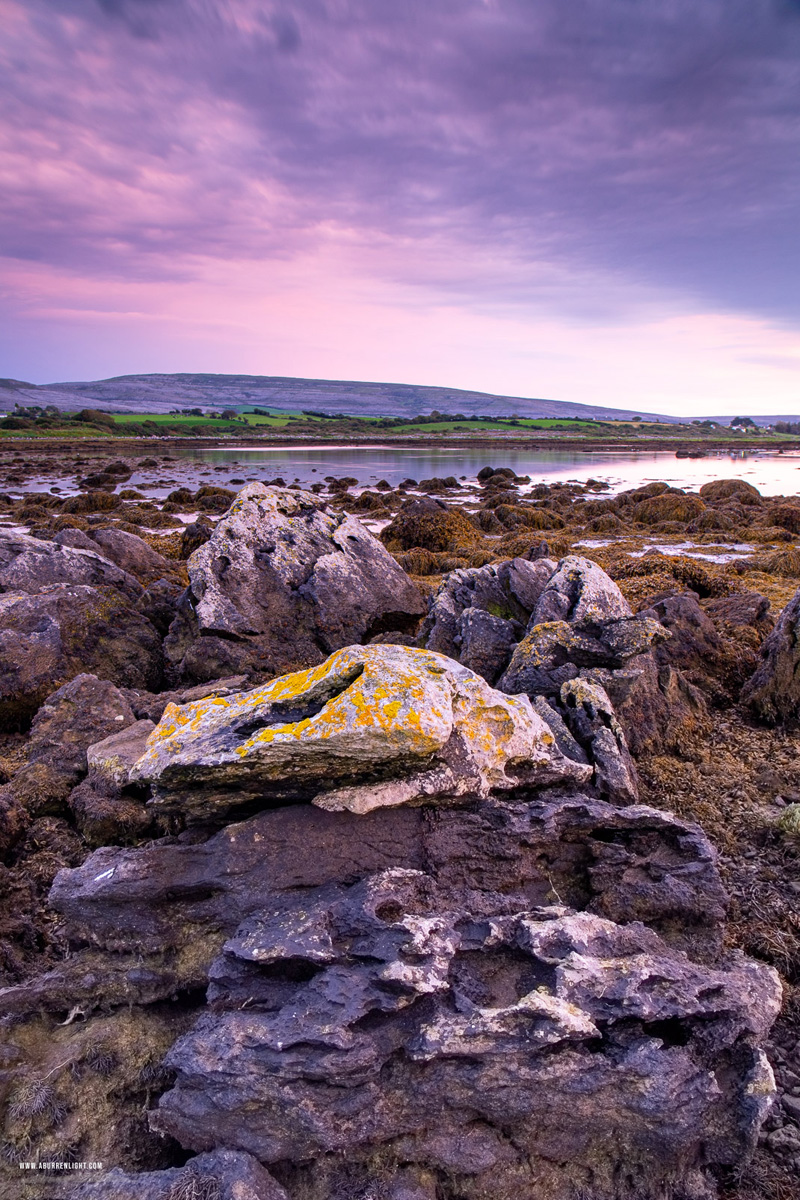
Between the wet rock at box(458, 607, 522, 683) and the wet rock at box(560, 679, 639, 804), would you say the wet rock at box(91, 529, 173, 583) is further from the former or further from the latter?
the wet rock at box(560, 679, 639, 804)

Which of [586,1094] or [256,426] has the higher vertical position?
[256,426]

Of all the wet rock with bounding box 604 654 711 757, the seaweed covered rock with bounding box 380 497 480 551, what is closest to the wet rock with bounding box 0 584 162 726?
the wet rock with bounding box 604 654 711 757

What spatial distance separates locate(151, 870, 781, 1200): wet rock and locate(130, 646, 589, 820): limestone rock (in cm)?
140

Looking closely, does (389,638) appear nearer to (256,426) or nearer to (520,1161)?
(520,1161)

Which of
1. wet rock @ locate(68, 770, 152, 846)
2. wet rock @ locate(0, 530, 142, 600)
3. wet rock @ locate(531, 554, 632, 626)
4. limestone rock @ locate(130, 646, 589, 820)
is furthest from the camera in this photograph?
wet rock @ locate(0, 530, 142, 600)

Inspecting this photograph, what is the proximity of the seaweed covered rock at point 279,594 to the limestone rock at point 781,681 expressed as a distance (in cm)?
732

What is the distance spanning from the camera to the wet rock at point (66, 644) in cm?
1102

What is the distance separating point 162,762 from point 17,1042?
2.36 m

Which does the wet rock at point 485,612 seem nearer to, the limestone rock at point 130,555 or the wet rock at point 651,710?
the wet rock at point 651,710

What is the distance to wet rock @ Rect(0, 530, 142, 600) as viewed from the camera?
1460 cm

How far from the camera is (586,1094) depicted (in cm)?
419

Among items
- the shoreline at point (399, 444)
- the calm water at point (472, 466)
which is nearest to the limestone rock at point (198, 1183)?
the calm water at point (472, 466)

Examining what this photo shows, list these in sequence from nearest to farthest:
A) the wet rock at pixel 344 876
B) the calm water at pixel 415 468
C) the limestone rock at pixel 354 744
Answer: the wet rock at pixel 344 876, the limestone rock at pixel 354 744, the calm water at pixel 415 468

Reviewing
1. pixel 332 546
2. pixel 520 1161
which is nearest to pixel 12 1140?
pixel 520 1161
